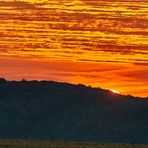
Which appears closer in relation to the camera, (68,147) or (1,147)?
(1,147)

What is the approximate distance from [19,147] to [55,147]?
805cm

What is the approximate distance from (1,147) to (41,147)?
9.98 meters

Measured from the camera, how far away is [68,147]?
487 ft

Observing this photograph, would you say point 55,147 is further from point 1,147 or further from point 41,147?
point 1,147

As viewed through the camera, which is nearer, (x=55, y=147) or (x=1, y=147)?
(x=1, y=147)

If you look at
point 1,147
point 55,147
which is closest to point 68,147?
point 55,147

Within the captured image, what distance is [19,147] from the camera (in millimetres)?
138875

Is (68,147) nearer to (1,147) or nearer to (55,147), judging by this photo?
(55,147)

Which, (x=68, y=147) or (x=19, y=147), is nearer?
(x=19, y=147)

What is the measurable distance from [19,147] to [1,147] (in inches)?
222

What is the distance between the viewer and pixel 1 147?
5271 inches

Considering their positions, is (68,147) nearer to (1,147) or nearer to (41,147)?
(41,147)

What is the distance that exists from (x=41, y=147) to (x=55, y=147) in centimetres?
351

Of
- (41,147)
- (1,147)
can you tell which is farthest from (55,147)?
(1,147)
